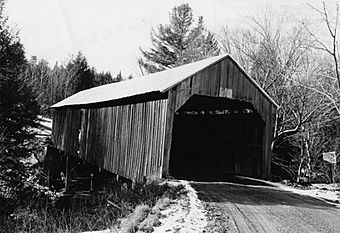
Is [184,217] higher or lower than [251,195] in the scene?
lower

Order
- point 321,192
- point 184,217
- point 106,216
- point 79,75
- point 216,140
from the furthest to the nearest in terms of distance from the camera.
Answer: point 79,75
point 216,140
point 321,192
point 106,216
point 184,217

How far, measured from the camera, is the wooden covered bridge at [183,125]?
11.2 meters

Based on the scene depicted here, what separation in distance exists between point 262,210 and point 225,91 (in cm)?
501

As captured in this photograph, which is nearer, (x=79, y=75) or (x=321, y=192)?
(x=321, y=192)

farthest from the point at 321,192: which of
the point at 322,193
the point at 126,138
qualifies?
the point at 126,138

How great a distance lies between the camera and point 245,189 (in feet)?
34.9

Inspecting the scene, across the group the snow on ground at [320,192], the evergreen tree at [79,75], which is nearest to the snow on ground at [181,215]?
the snow on ground at [320,192]

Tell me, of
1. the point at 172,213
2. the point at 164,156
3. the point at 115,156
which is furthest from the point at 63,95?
the point at 172,213

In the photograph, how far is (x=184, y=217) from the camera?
23.4 ft

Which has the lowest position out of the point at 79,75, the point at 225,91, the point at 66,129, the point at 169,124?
the point at 66,129

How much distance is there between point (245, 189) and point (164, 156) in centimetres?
265

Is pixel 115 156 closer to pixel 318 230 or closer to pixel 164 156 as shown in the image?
pixel 164 156

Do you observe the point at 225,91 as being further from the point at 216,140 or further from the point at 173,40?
the point at 173,40

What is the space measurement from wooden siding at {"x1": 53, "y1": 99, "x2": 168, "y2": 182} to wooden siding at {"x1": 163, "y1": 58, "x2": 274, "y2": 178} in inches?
14.4
